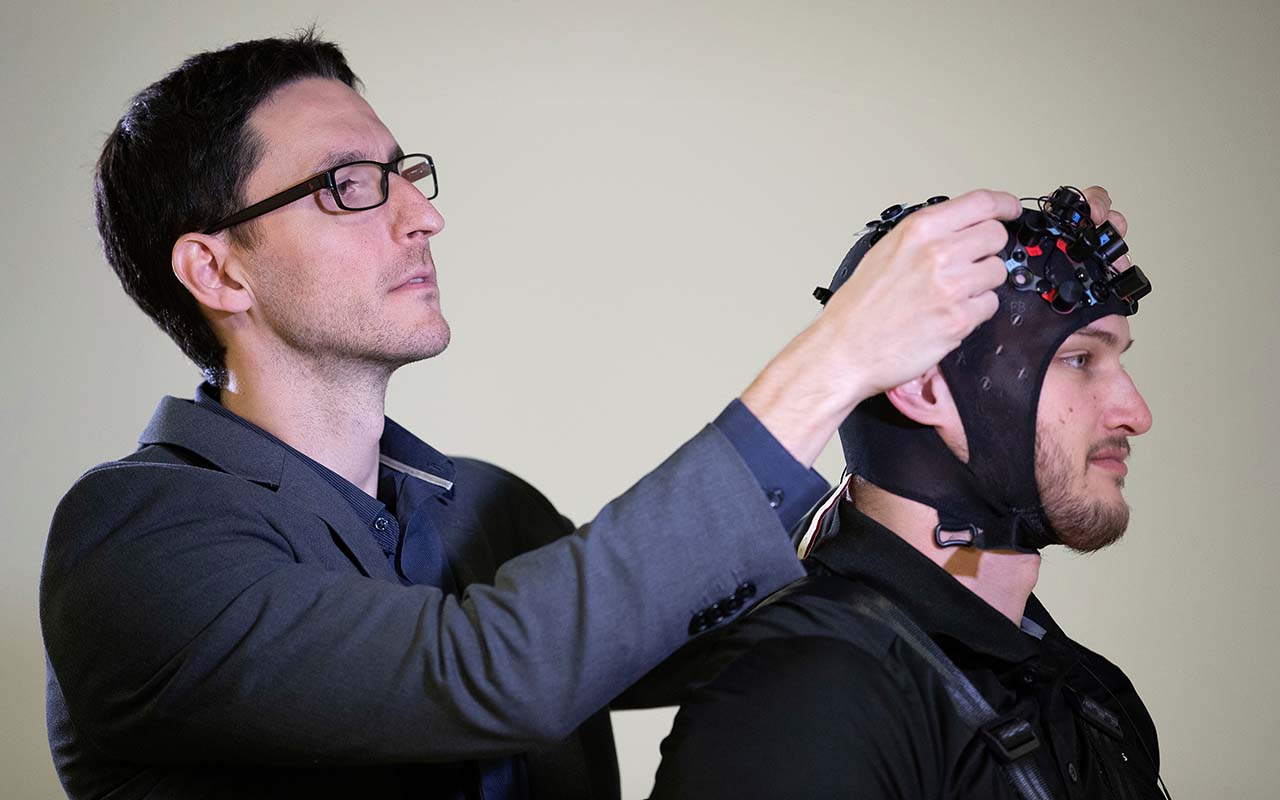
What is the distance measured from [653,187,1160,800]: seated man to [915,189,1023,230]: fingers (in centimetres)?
30

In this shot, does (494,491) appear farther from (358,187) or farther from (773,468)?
(773,468)

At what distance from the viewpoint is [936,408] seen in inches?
73.9

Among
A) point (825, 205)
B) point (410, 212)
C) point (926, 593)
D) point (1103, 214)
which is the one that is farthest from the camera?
point (825, 205)

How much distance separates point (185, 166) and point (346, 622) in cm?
102

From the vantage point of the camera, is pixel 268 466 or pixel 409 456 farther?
pixel 409 456

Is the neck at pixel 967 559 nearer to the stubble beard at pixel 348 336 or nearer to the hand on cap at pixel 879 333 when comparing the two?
the hand on cap at pixel 879 333

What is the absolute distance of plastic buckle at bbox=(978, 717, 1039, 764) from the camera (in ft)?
5.40

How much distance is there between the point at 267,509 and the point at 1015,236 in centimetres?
117

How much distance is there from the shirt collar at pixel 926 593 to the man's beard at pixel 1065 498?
161 millimetres

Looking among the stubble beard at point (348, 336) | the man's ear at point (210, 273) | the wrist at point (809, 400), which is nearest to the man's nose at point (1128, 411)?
the wrist at point (809, 400)

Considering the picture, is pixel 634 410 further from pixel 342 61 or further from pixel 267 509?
Answer: pixel 267 509

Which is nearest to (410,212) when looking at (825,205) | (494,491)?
(494,491)

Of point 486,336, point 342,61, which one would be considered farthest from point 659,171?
point 342,61

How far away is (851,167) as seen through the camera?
12.5 ft
